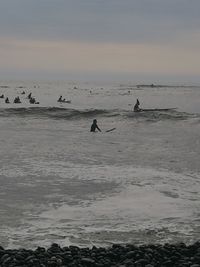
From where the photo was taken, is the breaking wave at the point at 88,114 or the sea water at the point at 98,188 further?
the breaking wave at the point at 88,114

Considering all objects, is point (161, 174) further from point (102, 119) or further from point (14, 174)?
point (102, 119)

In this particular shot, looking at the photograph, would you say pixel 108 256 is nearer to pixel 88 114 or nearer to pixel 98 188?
pixel 98 188

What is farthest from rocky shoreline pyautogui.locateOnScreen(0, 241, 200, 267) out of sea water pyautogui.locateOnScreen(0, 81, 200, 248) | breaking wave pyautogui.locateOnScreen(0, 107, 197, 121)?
breaking wave pyautogui.locateOnScreen(0, 107, 197, 121)

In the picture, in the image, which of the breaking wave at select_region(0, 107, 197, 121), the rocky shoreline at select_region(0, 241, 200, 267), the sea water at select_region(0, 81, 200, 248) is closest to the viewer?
the rocky shoreline at select_region(0, 241, 200, 267)

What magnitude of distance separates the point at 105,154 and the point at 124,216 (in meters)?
11.5

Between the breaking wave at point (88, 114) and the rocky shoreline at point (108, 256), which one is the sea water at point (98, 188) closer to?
the rocky shoreline at point (108, 256)

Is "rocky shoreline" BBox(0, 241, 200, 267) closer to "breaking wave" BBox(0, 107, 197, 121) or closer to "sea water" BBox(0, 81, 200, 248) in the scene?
"sea water" BBox(0, 81, 200, 248)

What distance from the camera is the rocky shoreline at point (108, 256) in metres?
8.49

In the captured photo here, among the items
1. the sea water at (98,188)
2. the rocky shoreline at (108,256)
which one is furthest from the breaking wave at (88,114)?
the rocky shoreline at (108,256)

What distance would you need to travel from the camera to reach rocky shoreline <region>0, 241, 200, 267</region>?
334 inches

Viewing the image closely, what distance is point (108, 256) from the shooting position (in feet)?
29.7

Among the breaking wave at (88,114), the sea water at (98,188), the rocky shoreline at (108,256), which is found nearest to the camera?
the rocky shoreline at (108,256)

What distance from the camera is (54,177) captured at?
17250 mm

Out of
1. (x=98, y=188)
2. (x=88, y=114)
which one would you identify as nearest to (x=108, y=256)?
(x=98, y=188)
